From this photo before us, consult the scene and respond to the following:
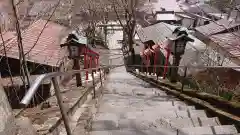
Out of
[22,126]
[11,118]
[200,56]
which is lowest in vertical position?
[200,56]

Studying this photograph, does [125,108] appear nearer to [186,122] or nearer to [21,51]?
[186,122]

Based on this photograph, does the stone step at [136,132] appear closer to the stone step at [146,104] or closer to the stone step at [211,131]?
the stone step at [211,131]

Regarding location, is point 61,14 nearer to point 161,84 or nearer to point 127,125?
point 161,84

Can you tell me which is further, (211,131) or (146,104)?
(146,104)

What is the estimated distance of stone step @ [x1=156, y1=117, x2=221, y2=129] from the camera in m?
4.51

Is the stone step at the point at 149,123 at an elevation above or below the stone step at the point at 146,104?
above

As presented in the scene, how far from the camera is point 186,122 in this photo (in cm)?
459

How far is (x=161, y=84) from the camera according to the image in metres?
9.27

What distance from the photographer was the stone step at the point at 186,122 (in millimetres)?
4508

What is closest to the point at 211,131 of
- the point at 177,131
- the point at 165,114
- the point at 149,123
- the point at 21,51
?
the point at 177,131

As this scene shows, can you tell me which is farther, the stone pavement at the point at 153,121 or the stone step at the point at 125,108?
the stone step at the point at 125,108

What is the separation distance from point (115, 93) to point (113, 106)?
1915 millimetres

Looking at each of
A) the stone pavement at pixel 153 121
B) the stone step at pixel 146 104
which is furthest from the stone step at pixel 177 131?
the stone step at pixel 146 104

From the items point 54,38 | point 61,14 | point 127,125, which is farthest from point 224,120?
point 61,14
